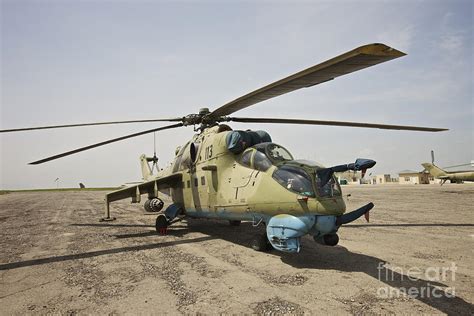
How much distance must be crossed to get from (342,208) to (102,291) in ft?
16.9

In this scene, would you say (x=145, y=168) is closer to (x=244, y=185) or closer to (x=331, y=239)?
(x=244, y=185)

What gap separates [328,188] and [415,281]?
2358mm

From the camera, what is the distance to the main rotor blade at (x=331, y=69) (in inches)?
152

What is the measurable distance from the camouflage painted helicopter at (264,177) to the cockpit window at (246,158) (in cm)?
3

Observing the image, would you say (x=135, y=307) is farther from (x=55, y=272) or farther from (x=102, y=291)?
(x=55, y=272)

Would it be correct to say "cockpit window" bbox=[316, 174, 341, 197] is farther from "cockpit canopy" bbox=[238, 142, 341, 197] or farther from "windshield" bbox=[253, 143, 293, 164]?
"windshield" bbox=[253, 143, 293, 164]

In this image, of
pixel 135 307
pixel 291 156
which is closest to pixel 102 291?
pixel 135 307

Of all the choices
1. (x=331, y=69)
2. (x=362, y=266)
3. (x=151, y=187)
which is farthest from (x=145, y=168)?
(x=331, y=69)

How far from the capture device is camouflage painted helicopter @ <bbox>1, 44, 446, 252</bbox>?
236 inches

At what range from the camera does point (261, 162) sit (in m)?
7.96

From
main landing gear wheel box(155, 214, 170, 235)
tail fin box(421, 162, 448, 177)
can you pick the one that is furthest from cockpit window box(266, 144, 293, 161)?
tail fin box(421, 162, 448, 177)

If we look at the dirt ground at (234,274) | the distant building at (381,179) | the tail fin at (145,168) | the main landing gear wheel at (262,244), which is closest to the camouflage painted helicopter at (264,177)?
the main landing gear wheel at (262,244)

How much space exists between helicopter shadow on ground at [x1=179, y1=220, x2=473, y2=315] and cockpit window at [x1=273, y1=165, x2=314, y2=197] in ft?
5.73

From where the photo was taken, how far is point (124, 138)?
10.9m
